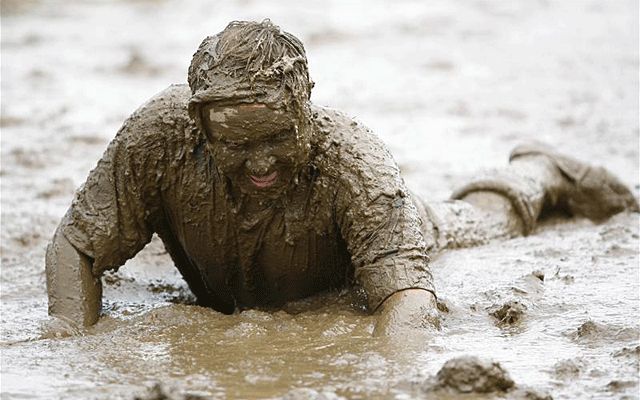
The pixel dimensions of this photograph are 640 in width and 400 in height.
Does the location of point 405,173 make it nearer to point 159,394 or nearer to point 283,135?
point 283,135

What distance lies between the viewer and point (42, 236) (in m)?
6.36

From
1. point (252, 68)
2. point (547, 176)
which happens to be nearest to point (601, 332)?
point (252, 68)

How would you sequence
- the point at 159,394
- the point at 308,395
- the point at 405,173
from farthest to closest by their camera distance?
the point at 405,173
the point at 308,395
the point at 159,394

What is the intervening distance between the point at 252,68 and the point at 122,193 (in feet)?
2.97

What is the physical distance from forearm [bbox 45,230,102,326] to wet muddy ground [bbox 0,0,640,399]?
103mm

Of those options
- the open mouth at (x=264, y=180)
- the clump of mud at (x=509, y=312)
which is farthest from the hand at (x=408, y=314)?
the open mouth at (x=264, y=180)

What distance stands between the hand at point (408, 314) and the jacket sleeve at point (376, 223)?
28 mm

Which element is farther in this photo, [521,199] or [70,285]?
[521,199]

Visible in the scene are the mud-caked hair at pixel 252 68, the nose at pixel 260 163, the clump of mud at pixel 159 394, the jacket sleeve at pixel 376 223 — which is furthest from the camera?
the jacket sleeve at pixel 376 223

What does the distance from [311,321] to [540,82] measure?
671 cm

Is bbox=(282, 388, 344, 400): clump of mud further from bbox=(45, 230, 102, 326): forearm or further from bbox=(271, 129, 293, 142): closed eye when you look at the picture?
bbox=(45, 230, 102, 326): forearm

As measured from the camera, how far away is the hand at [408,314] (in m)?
4.28

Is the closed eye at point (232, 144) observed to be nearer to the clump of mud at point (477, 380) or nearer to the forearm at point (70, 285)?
the forearm at point (70, 285)

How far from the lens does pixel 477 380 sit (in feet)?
12.0
